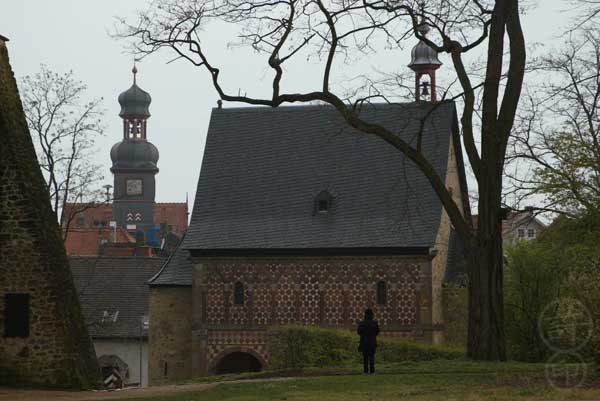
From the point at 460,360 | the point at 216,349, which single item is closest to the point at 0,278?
the point at 460,360

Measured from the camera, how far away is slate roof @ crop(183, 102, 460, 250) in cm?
4781

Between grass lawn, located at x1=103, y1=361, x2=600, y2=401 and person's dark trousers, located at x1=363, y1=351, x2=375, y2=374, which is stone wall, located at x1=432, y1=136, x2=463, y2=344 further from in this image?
person's dark trousers, located at x1=363, y1=351, x2=375, y2=374

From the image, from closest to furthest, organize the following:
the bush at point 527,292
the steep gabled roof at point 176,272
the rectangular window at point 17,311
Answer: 1. the rectangular window at point 17,311
2. the bush at point 527,292
3. the steep gabled roof at point 176,272

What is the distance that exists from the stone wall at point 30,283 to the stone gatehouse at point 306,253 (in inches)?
825

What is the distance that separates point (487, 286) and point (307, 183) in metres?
24.0

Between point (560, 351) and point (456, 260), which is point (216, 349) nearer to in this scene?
Result: point (456, 260)

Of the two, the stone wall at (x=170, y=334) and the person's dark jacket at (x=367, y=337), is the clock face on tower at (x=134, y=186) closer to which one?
→ the stone wall at (x=170, y=334)

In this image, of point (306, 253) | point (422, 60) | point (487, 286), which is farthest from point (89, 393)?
point (422, 60)

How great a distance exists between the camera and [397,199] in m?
48.3

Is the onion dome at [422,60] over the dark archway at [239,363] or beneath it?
over

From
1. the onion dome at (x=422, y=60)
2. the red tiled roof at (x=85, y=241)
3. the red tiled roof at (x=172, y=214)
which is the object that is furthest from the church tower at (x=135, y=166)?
the onion dome at (x=422, y=60)

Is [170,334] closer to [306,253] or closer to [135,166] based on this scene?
[306,253]

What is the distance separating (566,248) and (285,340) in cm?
747

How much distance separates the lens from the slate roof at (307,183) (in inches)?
1882
